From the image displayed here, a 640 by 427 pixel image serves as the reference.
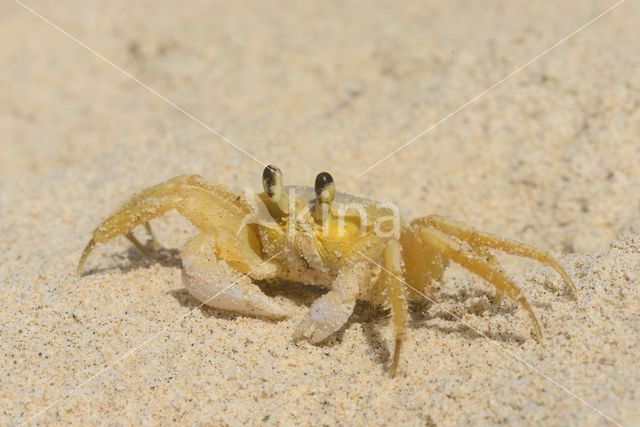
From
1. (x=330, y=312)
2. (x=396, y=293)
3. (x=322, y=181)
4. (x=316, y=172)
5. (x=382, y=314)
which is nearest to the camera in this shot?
(x=396, y=293)

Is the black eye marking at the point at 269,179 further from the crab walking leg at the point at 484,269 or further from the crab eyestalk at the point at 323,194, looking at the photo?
the crab walking leg at the point at 484,269

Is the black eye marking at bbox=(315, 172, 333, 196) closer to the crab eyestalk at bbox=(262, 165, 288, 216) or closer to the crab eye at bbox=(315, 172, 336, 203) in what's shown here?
the crab eye at bbox=(315, 172, 336, 203)

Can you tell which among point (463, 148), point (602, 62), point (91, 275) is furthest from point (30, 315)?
point (602, 62)

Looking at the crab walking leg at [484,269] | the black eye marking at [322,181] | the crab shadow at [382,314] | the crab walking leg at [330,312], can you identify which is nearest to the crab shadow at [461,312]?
the crab shadow at [382,314]

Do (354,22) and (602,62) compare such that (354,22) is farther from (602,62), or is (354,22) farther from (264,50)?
(602,62)

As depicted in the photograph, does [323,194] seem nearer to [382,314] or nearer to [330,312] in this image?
[330,312]

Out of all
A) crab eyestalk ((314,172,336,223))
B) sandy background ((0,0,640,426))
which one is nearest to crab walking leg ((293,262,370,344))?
sandy background ((0,0,640,426))

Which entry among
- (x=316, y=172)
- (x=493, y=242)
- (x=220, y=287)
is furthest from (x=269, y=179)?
(x=316, y=172)
